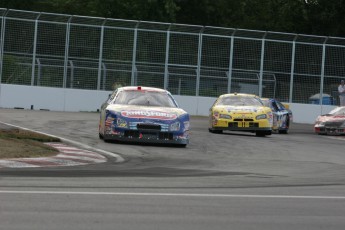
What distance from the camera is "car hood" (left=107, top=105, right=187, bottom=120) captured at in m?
18.8

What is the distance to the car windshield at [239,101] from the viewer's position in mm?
25578

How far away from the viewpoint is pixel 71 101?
37875mm

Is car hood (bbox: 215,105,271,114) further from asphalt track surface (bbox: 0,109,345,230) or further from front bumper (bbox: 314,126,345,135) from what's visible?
asphalt track surface (bbox: 0,109,345,230)

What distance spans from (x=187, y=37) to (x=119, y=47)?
297 cm

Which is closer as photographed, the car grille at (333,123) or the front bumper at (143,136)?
the front bumper at (143,136)

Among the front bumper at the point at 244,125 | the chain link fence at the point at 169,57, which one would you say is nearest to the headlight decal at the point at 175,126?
the front bumper at the point at 244,125

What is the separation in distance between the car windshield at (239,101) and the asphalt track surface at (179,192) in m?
7.09

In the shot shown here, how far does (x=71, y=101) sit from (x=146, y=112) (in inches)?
758

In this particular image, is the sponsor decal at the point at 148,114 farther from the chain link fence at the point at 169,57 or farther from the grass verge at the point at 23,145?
the chain link fence at the point at 169,57

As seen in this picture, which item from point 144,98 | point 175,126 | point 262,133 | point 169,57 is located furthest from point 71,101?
point 175,126

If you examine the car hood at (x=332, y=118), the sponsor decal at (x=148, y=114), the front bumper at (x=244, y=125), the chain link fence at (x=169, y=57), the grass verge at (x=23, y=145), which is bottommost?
the grass verge at (x=23, y=145)

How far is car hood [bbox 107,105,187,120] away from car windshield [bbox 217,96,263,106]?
248 inches

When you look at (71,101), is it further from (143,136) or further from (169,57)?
(143,136)

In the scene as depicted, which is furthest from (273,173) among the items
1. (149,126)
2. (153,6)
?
(153,6)
